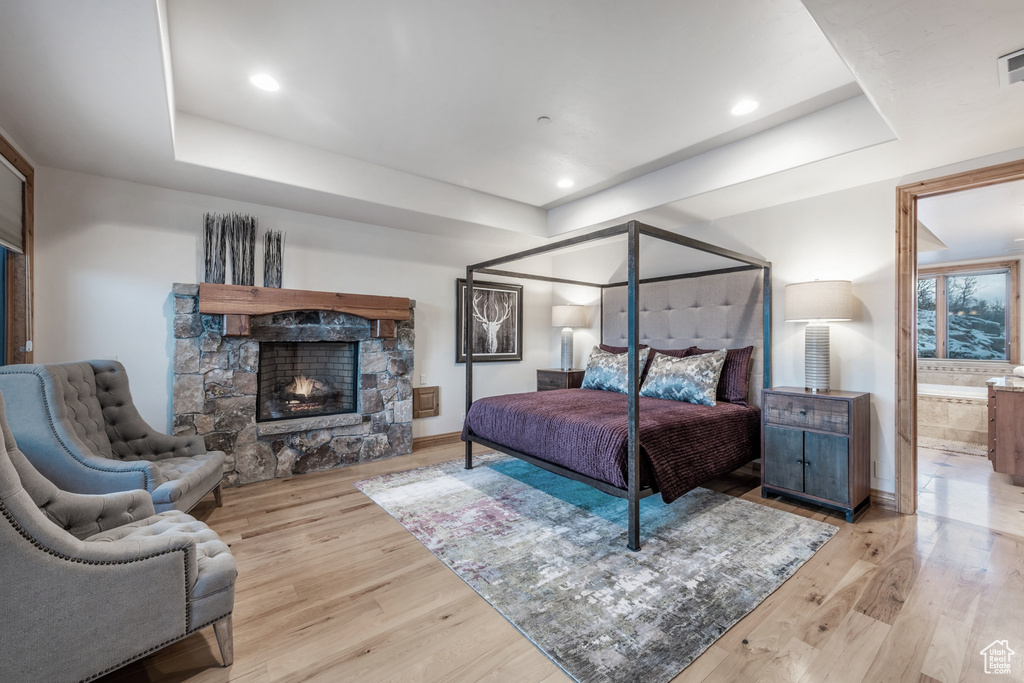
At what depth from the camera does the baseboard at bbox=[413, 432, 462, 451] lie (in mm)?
4543

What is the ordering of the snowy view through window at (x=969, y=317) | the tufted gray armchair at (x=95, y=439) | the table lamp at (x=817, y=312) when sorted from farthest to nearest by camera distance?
1. the snowy view through window at (x=969, y=317)
2. the table lamp at (x=817, y=312)
3. the tufted gray armchair at (x=95, y=439)

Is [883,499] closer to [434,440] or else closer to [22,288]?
[434,440]

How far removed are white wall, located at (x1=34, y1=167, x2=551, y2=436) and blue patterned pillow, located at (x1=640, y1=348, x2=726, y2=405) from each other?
2667 mm

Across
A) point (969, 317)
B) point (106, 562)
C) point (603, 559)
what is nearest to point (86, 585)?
point (106, 562)

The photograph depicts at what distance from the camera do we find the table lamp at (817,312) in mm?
2984

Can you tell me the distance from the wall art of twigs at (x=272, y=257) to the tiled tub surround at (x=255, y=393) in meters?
0.31

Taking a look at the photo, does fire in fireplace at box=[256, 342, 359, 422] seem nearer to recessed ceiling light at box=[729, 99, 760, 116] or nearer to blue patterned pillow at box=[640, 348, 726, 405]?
blue patterned pillow at box=[640, 348, 726, 405]

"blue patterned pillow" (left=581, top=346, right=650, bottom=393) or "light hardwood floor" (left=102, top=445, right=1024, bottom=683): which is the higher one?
"blue patterned pillow" (left=581, top=346, right=650, bottom=393)

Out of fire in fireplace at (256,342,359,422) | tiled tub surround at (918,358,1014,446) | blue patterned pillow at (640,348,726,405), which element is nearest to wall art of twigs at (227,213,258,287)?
fire in fireplace at (256,342,359,422)

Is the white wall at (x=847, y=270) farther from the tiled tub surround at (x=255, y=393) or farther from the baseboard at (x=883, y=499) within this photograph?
the tiled tub surround at (x=255, y=393)

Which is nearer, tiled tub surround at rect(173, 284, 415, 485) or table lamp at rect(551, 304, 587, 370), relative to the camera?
tiled tub surround at rect(173, 284, 415, 485)

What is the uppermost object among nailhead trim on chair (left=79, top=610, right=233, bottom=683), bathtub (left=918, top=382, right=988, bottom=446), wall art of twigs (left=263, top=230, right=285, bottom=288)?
wall art of twigs (left=263, top=230, right=285, bottom=288)

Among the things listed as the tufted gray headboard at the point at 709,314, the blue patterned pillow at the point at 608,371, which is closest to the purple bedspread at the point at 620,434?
the blue patterned pillow at the point at 608,371
